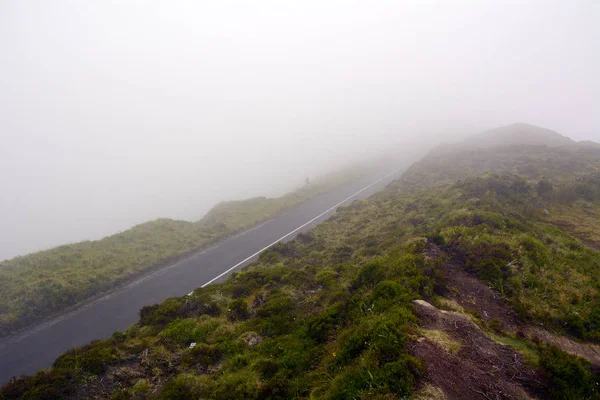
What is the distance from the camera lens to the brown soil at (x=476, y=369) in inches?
201

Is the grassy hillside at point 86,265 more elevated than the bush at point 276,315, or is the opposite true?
the grassy hillside at point 86,265

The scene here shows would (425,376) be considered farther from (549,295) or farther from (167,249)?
(167,249)

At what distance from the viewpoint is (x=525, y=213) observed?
16.8 meters

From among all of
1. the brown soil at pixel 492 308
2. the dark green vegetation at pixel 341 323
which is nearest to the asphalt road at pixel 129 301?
the dark green vegetation at pixel 341 323

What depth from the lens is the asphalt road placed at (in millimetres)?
10844

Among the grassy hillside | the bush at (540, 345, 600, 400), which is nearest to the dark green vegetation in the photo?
the bush at (540, 345, 600, 400)

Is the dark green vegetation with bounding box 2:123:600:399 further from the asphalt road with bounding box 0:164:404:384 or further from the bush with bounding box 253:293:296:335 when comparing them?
the asphalt road with bounding box 0:164:404:384

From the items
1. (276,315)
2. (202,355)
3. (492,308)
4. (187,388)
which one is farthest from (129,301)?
(492,308)

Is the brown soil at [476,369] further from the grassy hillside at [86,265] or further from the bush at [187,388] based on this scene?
the grassy hillside at [86,265]

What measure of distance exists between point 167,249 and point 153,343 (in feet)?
43.0

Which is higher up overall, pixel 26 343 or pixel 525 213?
pixel 26 343

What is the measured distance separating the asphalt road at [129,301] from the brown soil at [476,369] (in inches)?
488

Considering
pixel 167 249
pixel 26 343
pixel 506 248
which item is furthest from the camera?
pixel 167 249

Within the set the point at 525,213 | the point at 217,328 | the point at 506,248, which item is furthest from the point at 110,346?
the point at 525,213
